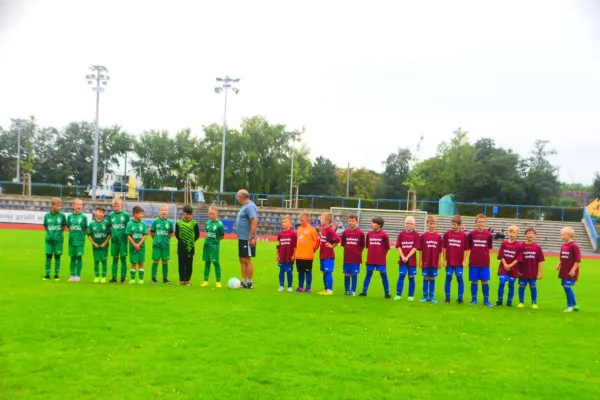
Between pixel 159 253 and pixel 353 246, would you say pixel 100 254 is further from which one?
pixel 353 246

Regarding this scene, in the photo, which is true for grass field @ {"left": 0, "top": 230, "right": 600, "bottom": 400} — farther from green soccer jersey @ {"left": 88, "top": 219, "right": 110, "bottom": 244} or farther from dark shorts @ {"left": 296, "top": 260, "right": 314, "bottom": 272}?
green soccer jersey @ {"left": 88, "top": 219, "right": 110, "bottom": 244}

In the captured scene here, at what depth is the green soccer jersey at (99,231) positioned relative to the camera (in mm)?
13133

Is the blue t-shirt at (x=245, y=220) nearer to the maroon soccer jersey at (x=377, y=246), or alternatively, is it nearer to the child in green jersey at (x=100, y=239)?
the maroon soccer jersey at (x=377, y=246)

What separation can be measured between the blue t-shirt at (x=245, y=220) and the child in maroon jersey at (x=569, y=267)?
6.68m

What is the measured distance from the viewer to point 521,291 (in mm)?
12125

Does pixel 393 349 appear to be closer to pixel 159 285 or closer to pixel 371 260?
pixel 371 260

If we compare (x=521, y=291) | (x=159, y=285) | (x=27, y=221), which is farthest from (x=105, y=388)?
(x=27, y=221)

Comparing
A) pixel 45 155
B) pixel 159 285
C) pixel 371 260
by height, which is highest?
pixel 45 155

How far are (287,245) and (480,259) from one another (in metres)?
4.38

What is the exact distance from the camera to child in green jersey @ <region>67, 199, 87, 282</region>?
13125 millimetres

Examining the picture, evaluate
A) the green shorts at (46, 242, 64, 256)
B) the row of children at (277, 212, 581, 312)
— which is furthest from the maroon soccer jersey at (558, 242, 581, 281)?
the green shorts at (46, 242, 64, 256)

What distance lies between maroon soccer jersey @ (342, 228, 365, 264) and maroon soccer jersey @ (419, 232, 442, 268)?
1.38 meters

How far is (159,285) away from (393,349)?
7.19 m

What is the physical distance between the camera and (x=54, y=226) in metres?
13.5
